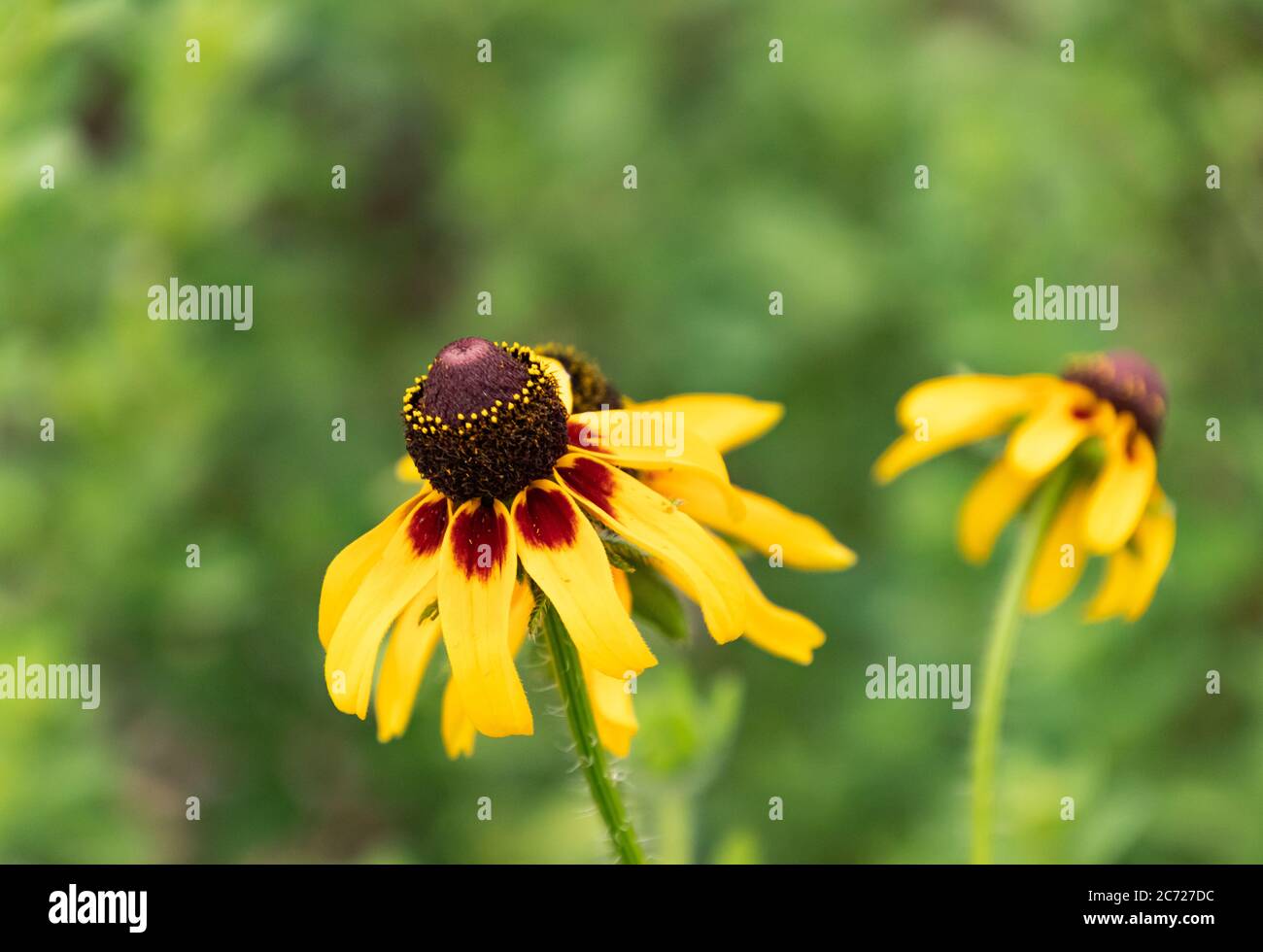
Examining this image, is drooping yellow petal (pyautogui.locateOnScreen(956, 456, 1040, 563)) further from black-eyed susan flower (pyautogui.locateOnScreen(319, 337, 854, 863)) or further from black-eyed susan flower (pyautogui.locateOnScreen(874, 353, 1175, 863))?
black-eyed susan flower (pyautogui.locateOnScreen(319, 337, 854, 863))

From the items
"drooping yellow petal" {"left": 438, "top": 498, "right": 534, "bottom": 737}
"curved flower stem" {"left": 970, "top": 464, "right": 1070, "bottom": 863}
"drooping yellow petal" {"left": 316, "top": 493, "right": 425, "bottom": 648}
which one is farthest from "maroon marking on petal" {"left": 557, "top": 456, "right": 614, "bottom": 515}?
"curved flower stem" {"left": 970, "top": 464, "right": 1070, "bottom": 863}

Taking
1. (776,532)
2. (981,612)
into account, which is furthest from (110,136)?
(776,532)

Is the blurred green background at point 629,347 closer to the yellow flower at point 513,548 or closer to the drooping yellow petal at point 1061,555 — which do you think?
the drooping yellow petal at point 1061,555

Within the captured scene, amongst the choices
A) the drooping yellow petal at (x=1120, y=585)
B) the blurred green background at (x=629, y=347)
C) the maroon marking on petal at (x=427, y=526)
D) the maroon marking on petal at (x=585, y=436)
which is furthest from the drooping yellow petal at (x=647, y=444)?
the blurred green background at (x=629, y=347)

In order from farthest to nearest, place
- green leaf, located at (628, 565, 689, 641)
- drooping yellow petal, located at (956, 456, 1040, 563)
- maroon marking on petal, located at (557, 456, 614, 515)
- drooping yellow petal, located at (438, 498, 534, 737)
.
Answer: drooping yellow petal, located at (956, 456, 1040, 563) < green leaf, located at (628, 565, 689, 641) < maroon marking on petal, located at (557, 456, 614, 515) < drooping yellow petal, located at (438, 498, 534, 737)

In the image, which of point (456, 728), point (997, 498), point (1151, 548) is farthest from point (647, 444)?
point (1151, 548)

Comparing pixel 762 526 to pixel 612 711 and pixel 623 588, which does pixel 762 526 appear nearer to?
pixel 623 588

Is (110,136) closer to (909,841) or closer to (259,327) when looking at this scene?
(259,327)
